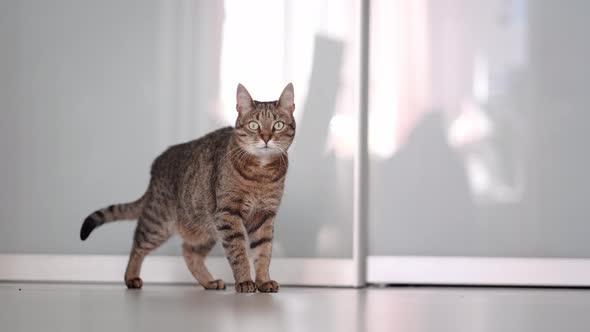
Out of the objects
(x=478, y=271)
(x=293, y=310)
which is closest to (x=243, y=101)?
(x=293, y=310)

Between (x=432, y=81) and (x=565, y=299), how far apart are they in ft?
3.77

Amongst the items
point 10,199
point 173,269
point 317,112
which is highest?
point 317,112

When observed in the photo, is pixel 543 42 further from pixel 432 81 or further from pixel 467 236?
pixel 467 236

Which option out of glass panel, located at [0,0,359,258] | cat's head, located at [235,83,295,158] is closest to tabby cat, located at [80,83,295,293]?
cat's head, located at [235,83,295,158]

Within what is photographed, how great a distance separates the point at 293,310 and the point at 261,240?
0.91 metres

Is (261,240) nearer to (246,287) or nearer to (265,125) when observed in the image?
(246,287)

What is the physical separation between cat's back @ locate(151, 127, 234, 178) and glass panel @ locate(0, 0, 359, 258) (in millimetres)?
294

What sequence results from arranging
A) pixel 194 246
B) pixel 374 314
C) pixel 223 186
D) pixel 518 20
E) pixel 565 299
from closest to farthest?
pixel 374 314
pixel 565 299
pixel 223 186
pixel 194 246
pixel 518 20

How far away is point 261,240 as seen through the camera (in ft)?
10.4

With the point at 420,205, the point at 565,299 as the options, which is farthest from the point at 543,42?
the point at 565,299

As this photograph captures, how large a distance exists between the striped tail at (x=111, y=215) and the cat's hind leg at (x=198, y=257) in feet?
0.73

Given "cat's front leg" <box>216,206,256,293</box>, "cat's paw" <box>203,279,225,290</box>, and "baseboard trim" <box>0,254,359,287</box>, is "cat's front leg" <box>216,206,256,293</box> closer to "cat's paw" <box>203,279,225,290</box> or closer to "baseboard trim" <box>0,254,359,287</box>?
"cat's paw" <box>203,279,225,290</box>

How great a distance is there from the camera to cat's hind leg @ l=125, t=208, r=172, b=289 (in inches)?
132

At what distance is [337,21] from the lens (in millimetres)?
3670
